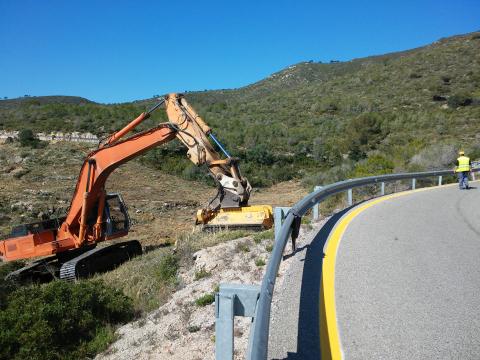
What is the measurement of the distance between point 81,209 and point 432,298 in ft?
34.6

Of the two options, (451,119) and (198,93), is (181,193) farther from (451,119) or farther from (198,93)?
(198,93)

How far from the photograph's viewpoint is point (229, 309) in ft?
12.5

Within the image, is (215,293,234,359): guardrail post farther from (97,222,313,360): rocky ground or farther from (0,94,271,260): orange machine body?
(0,94,271,260): orange machine body

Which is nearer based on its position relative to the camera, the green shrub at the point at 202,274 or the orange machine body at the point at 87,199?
the green shrub at the point at 202,274

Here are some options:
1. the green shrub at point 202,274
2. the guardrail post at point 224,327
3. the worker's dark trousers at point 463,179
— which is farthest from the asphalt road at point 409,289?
the worker's dark trousers at point 463,179

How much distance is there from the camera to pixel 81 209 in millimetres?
13781

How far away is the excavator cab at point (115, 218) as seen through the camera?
46.5 feet

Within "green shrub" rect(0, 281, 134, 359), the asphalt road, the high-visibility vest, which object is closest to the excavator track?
"green shrub" rect(0, 281, 134, 359)

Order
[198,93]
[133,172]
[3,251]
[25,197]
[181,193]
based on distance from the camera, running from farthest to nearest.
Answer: [198,93] < [133,172] < [181,193] < [25,197] < [3,251]

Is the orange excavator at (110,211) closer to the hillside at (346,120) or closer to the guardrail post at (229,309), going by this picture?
the guardrail post at (229,309)

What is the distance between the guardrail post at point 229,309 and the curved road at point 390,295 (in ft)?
2.58

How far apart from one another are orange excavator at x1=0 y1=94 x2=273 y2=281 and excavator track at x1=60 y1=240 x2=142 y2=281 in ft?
0.09

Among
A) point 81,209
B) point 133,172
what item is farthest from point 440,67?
point 81,209

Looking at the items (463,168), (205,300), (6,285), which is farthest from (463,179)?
(6,285)
